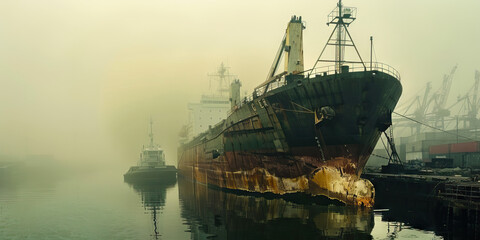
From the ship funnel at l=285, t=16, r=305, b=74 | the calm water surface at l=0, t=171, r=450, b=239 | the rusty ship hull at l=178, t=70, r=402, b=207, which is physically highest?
the ship funnel at l=285, t=16, r=305, b=74

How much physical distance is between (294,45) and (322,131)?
28.2 feet

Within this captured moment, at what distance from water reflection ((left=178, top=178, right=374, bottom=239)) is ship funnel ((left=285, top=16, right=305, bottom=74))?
1000 cm

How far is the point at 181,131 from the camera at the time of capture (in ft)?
257

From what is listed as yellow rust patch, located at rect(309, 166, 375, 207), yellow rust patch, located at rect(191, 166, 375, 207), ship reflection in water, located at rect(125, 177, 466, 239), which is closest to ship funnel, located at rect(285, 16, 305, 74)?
yellow rust patch, located at rect(191, 166, 375, 207)

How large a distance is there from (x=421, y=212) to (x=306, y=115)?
876 centimetres

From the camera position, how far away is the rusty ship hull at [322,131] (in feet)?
68.8

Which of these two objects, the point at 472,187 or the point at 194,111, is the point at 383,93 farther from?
the point at 194,111

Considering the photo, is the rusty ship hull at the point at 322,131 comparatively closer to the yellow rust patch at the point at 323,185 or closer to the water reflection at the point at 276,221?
the yellow rust patch at the point at 323,185

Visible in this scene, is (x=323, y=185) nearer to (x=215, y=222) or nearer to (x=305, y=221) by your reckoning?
(x=305, y=221)

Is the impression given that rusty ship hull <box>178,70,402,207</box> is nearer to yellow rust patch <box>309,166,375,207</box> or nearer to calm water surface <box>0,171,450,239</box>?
yellow rust patch <box>309,166,375,207</box>

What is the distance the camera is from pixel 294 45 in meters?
27.4

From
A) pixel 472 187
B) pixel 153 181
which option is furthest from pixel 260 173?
pixel 153 181

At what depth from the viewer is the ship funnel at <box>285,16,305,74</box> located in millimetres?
27250

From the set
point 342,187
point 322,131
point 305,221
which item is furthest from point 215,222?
point 322,131
